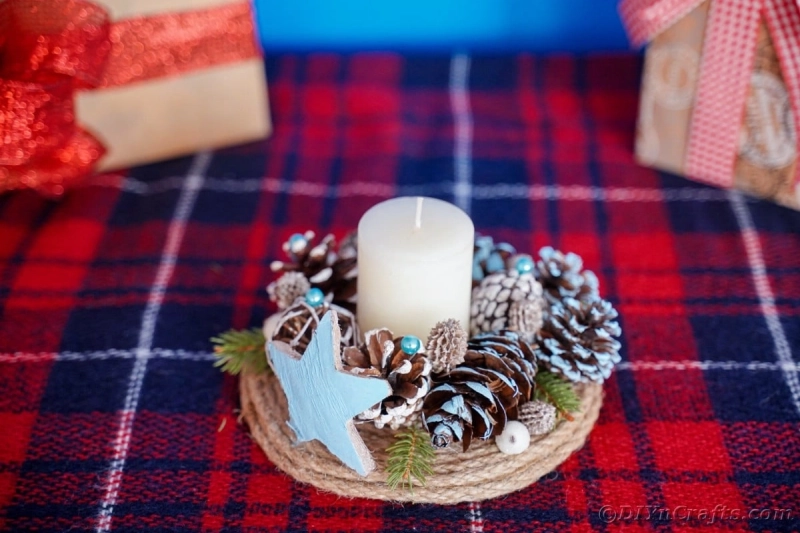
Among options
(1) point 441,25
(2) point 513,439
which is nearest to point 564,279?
(2) point 513,439

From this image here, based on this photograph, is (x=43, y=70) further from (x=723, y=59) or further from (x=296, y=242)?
(x=723, y=59)

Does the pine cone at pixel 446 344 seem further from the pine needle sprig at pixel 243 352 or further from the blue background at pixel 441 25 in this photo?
the blue background at pixel 441 25

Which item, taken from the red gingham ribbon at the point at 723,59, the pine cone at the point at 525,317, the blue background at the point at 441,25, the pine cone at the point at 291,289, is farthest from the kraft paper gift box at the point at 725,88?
the pine cone at the point at 291,289

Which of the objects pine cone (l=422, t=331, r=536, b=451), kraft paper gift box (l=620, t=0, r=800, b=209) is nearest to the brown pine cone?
pine cone (l=422, t=331, r=536, b=451)

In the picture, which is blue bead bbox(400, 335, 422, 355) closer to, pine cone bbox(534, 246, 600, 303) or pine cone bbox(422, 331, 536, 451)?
pine cone bbox(422, 331, 536, 451)

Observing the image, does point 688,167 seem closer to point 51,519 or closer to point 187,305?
point 187,305

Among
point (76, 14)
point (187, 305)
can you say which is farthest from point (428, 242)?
point (76, 14)
